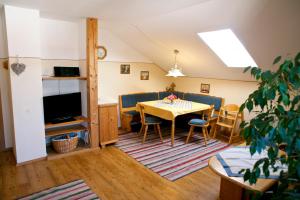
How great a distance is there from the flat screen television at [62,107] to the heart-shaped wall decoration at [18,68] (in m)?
0.63

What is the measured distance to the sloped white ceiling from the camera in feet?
8.75

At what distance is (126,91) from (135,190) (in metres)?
3.05

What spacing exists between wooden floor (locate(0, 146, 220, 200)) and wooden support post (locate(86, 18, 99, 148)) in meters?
0.53

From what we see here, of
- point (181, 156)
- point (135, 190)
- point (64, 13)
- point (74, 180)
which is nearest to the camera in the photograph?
point (135, 190)

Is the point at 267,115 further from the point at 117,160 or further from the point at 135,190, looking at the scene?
the point at 117,160

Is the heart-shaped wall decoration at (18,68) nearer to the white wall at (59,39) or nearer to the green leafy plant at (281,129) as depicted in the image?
the white wall at (59,39)

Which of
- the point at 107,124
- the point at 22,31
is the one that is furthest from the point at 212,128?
the point at 22,31

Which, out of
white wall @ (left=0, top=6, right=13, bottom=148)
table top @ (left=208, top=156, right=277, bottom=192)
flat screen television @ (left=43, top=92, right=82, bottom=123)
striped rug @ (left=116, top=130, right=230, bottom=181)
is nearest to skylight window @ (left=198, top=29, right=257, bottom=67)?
striped rug @ (left=116, top=130, right=230, bottom=181)

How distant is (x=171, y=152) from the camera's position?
379 cm

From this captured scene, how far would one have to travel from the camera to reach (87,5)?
2.90 m

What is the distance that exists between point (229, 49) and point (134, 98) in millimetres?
2494

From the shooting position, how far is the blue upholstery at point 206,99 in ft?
16.1

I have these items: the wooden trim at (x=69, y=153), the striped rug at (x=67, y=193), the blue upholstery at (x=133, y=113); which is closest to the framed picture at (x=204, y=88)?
the blue upholstery at (x=133, y=113)

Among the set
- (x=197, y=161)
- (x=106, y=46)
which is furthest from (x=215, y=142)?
(x=106, y=46)
